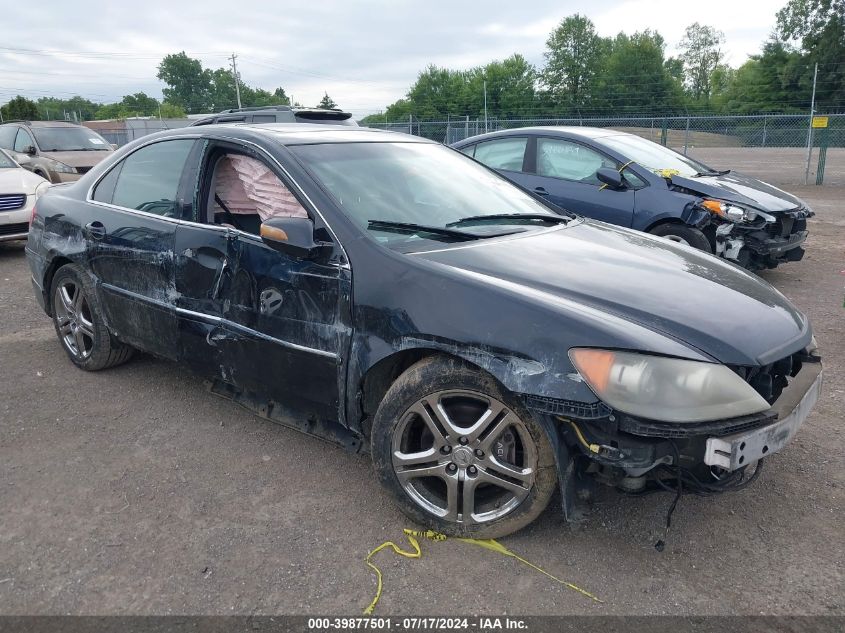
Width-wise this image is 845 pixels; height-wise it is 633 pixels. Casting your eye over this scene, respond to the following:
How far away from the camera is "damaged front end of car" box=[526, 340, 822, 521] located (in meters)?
2.26

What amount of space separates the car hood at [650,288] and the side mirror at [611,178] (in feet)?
11.2

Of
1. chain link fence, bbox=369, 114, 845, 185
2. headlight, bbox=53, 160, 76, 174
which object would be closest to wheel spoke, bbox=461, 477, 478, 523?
headlight, bbox=53, 160, 76, 174

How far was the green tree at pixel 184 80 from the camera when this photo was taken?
10044cm

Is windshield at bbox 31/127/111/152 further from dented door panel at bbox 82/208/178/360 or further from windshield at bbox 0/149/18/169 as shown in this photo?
dented door panel at bbox 82/208/178/360

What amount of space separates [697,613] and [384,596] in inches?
43.1

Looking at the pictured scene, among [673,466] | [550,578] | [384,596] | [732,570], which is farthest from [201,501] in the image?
[732,570]

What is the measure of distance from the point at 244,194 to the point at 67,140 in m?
11.7

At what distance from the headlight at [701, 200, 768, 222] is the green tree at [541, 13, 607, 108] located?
61607mm

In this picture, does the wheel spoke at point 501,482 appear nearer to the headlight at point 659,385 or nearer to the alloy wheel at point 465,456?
the alloy wheel at point 465,456

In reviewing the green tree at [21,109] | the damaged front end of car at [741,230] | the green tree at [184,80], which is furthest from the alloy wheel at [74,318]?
the green tree at [184,80]

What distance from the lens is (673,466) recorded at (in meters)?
2.39

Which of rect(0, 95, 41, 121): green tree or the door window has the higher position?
rect(0, 95, 41, 121): green tree

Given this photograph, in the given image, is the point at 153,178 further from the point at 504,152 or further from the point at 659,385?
the point at 504,152

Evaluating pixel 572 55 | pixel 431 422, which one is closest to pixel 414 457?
pixel 431 422
